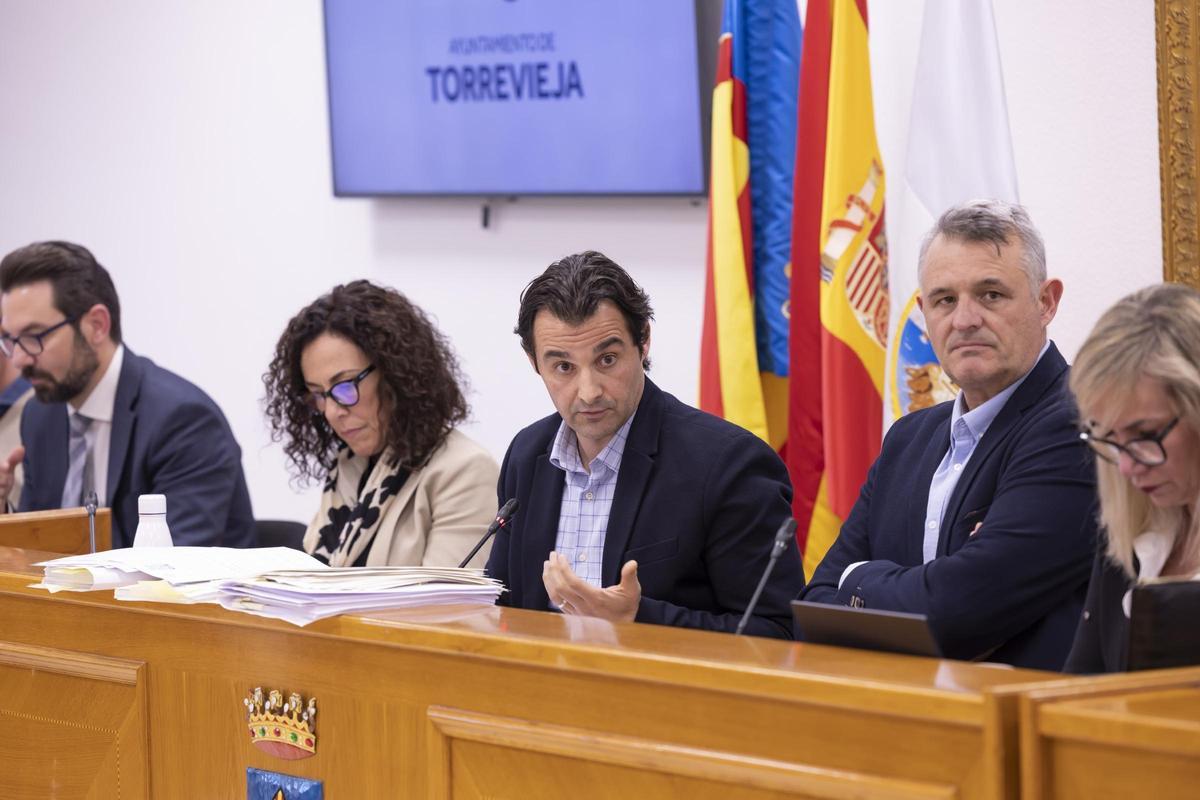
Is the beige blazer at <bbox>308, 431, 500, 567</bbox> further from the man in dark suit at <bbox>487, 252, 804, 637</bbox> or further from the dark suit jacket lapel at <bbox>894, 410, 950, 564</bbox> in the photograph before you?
the dark suit jacket lapel at <bbox>894, 410, 950, 564</bbox>

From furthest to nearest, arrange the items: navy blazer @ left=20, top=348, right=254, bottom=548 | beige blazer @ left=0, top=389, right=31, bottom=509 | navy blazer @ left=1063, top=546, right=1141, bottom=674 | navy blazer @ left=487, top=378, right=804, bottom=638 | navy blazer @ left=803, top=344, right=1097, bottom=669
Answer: beige blazer @ left=0, top=389, right=31, bottom=509, navy blazer @ left=20, top=348, right=254, bottom=548, navy blazer @ left=487, top=378, right=804, bottom=638, navy blazer @ left=803, top=344, right=1097, bottom=669, navy blazer @ left=1063, top=546, right=1141, bottom=674

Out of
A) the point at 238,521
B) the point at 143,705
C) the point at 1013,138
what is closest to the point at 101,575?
the point at 143,705

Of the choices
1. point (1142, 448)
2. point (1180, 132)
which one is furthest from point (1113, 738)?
point (1180, 132)

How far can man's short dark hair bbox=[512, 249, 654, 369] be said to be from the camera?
8.79 feet

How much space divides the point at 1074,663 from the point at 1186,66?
1737mm

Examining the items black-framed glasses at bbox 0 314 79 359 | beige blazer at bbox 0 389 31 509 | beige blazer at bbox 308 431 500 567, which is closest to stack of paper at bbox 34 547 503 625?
beige blazer at bbox 308 431 500 567

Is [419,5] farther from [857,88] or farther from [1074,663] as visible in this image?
[1074,663]

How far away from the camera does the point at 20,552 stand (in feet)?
9.12

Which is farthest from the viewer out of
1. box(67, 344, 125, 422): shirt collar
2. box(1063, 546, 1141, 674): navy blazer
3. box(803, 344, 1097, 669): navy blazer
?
box(67, 344, 125, 422): shirt collar

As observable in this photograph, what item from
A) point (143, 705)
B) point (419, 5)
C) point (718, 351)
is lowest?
point (143, 705)

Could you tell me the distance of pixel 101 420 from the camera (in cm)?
388

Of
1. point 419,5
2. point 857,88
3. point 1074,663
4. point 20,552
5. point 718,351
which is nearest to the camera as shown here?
point 1074,663

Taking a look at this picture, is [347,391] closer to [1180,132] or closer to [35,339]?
[35,339]

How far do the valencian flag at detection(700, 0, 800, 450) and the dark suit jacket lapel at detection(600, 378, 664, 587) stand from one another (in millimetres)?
1080
